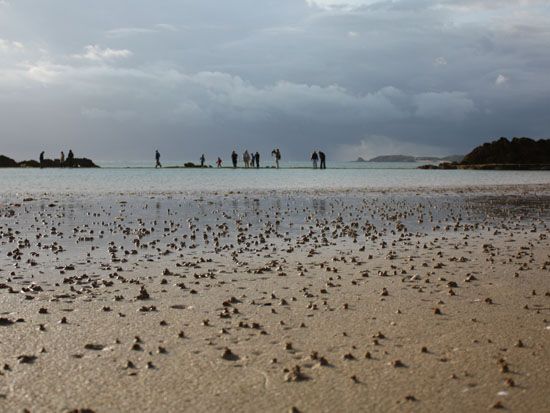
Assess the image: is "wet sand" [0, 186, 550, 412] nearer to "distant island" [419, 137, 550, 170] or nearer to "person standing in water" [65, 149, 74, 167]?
"person standing in water" [65, 149, 74, 167]

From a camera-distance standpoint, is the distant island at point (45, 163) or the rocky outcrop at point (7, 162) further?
the rocky outcrop at point (7, 162)

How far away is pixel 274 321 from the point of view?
29.6 ft

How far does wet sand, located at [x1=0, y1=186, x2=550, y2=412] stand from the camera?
6.30m

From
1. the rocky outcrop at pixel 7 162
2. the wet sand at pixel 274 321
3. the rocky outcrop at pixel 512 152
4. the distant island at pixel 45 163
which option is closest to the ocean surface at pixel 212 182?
the wet sand at pixel 274 321

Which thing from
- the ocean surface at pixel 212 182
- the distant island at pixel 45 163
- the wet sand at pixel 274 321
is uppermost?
the distant island at pixel 45 163

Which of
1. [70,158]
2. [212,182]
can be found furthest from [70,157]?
[212,182]

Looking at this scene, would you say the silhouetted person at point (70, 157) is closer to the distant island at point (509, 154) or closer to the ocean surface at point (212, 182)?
the ocean surface at point (212, 182)

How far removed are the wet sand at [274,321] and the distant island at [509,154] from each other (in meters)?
97.5

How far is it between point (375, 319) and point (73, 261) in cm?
834


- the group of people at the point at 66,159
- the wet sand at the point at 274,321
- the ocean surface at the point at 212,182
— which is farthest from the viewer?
the group of people at the point at 66,159

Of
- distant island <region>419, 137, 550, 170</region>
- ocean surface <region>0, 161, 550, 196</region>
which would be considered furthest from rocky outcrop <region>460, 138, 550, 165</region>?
ocean surface <region>0, 161, 550, 196</region>

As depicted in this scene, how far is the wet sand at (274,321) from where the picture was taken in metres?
6.30

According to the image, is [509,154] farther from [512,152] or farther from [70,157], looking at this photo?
[70,157]

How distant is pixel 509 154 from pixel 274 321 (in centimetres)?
11534
